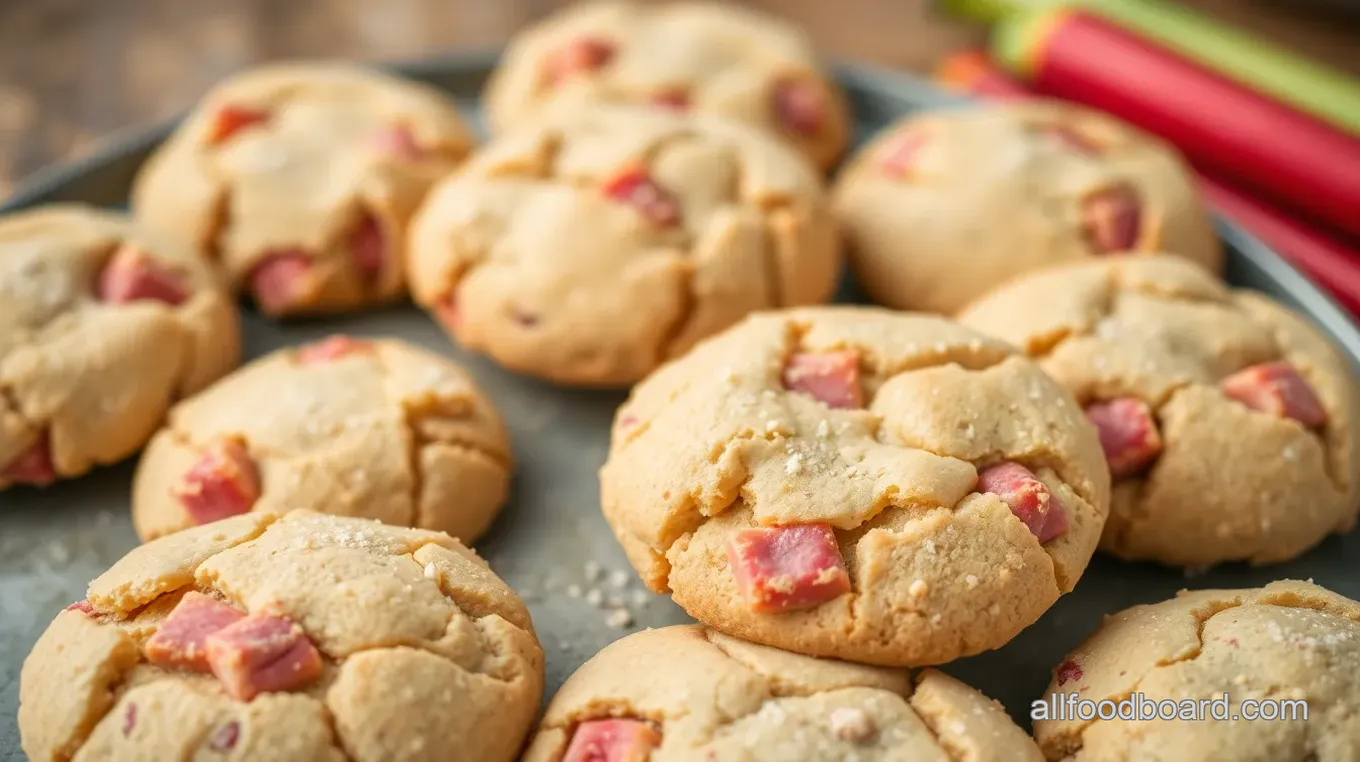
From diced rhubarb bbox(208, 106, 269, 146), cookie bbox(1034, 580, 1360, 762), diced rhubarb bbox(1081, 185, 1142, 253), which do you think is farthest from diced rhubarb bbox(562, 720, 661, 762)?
diced rhubarb bbox(208, 106, 269, 146)

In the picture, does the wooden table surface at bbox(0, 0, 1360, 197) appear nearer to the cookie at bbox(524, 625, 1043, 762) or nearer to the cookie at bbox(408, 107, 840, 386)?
the cookie at bbox(408, 107, 840, 386)

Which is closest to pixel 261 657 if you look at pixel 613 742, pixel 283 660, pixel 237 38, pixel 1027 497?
pixel 283 660

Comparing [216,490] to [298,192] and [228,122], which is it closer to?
[298,192]

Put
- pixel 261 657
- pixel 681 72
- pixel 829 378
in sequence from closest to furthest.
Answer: pixel 261 657 < pixel 829 378 < pixel 681 72

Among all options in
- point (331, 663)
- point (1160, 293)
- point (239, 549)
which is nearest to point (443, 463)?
point (239, 549)

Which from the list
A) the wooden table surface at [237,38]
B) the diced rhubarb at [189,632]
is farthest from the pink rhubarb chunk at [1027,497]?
the wooden table surface at [237,38]
